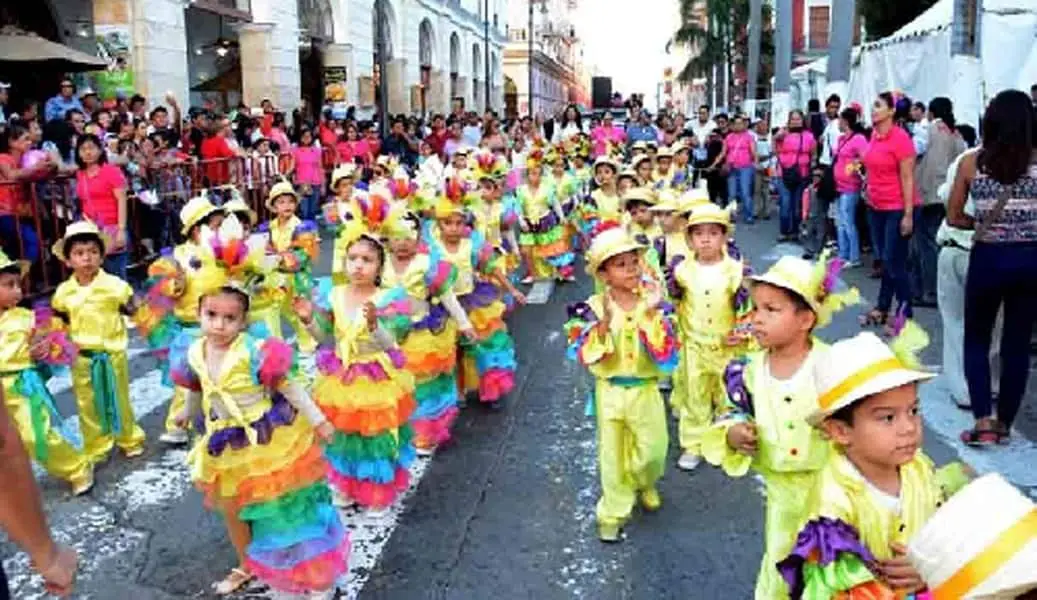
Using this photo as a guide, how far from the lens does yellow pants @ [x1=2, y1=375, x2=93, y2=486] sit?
5402mm

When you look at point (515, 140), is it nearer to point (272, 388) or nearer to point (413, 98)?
point (272, 388)

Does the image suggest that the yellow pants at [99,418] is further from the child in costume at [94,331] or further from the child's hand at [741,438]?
the child's hand at [741,438]

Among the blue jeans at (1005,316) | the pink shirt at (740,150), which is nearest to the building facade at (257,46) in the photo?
the pink shirt at (740,150)

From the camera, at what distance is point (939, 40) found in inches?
500

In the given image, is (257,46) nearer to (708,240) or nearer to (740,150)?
(740,150)

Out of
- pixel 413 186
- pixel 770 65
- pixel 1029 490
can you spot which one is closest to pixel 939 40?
pixel 413 186

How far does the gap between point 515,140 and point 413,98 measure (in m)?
19.8

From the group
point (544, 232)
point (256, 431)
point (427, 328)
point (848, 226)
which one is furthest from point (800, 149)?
point (256, 431)

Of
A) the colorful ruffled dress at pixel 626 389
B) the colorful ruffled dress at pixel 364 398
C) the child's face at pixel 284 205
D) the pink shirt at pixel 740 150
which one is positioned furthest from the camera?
the pink shirt at pixel 740 150

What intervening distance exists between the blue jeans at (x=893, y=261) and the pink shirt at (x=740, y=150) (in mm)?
9013

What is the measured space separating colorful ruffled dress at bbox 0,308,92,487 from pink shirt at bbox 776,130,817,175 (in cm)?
1139

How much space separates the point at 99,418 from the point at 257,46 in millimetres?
18907

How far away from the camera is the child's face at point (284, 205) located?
28.1 ft

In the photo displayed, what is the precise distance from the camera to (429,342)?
628 cm
